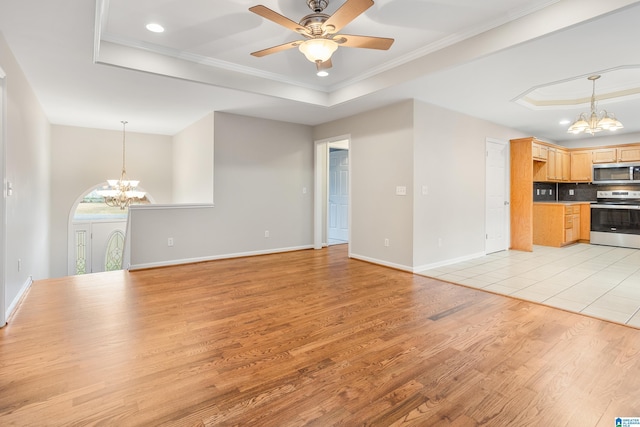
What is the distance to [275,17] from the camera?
242 cm

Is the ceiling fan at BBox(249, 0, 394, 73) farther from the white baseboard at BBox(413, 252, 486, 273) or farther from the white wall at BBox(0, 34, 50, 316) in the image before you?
the white baseboard at BBox(413, 252, 486, 273)

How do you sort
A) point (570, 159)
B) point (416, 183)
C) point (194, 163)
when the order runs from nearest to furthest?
point (416, 183) < point (194, 163) < point (570, 159)

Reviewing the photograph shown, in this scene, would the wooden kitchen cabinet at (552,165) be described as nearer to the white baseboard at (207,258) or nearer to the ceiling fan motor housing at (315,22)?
the white baseboard at (207,258)

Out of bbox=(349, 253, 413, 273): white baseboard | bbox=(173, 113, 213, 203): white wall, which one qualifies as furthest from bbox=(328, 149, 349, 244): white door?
bbox=(173, 113, 213, 203): white wall

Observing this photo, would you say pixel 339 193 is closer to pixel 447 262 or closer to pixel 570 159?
pixel 447 262

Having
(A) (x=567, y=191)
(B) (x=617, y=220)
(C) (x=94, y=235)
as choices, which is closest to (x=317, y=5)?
(C) (x=94, y=235)

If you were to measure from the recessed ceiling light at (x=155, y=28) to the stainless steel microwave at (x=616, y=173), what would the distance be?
9.11 meters

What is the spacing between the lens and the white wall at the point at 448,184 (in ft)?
15.5

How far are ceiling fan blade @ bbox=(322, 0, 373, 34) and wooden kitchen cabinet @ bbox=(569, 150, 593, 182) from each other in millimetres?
7947

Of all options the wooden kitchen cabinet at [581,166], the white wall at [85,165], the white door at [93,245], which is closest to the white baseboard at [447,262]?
the wooden kitchen cabinet at [581,166]

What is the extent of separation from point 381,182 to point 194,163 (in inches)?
147

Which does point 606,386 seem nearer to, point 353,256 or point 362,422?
point 362,422

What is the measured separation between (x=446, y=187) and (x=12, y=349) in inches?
205

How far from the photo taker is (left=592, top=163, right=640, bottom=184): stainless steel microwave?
277 inches
